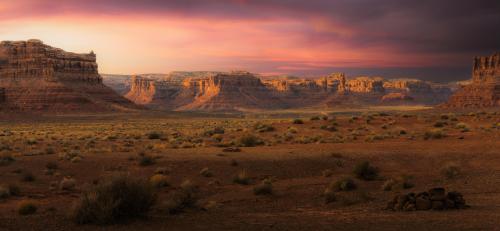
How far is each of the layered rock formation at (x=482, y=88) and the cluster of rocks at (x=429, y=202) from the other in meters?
120

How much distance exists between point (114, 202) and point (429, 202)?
786 cm

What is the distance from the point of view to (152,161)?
21.9 metres

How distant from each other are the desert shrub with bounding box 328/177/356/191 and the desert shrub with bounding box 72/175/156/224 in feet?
22.4

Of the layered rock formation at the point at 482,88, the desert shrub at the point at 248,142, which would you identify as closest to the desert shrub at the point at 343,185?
the desert shrub at the point at 248,142

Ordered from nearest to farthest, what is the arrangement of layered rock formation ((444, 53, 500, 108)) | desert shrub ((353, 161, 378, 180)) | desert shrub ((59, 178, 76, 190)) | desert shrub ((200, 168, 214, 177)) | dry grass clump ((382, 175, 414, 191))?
dry grass clump ((382, 175, 414, 191)), desert shrub ((59, 178, 76, 190)), desert shrub ((353, 161, 378, 180)), desert shrub ((200, 168, 214, 177)), layered rock formation ((444, 53, 500, 108))

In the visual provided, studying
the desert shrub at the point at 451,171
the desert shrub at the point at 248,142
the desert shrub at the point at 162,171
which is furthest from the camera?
the desert shrub at the point at 248,142

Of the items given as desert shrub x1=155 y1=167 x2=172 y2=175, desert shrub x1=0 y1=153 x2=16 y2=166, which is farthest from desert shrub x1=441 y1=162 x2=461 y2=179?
desert shrub x1=0 y1=153 x2=16 y2=166

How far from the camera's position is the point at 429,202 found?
12008 mm

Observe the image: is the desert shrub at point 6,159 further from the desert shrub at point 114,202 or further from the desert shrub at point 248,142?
the desert shrub at point 248,142

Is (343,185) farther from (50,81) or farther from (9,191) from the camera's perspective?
(50,81)

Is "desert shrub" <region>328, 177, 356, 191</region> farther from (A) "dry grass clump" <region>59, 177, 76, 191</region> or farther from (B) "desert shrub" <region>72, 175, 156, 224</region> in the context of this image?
(A) "dry grass clump" <region>59, 177, 76, 191</region>

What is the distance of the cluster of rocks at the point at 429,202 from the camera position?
11.9m

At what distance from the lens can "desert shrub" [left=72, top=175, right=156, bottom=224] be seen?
11.1m

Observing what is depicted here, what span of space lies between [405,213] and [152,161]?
13.2m
